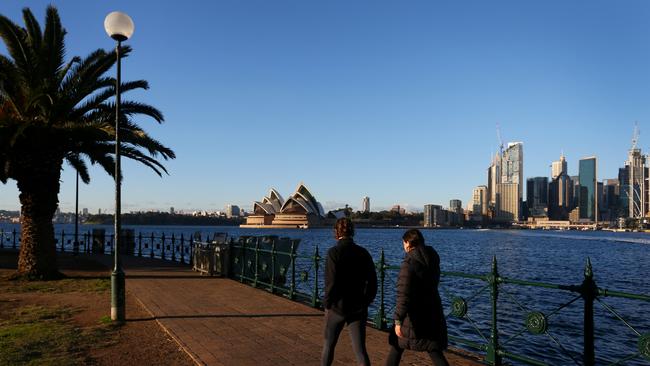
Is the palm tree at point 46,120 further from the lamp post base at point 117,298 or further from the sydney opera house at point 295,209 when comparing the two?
the sydney opera house at point 295,209

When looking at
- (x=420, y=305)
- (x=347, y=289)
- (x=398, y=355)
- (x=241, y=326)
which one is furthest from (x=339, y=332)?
(x=241, y=326)

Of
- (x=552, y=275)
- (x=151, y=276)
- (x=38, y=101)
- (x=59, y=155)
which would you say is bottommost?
(x=552, y=275)

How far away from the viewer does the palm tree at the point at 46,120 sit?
14742mm

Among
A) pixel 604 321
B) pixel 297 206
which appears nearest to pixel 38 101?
pixel 604 321

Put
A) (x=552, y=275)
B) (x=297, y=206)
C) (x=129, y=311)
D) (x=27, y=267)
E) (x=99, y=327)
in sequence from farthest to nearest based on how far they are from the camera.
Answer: (x=297, y=206), (x=552, y=275), (x=27, y=267), (x=129, y=311), (x=99, y=327)

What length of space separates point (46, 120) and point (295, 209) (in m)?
141

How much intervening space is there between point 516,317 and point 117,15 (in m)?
14.7

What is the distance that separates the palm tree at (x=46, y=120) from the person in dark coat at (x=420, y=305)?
39.2ft

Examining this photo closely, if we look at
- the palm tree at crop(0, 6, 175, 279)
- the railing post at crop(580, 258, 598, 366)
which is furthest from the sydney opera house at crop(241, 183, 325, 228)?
the railing post at crop(580, 258, 598, 366)

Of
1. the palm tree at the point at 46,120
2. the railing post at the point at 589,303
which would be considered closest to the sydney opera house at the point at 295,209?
the palm tree at the point at 46,120

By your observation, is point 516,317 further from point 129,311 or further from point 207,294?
point 129,311

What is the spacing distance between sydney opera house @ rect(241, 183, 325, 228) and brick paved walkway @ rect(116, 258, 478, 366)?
130152 millimetres

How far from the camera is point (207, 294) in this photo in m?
12.8

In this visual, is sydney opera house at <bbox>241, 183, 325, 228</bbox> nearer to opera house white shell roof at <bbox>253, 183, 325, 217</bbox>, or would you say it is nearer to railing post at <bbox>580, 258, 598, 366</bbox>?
opera house white shell roof at <bbox>253, 183, 325, 217</bbox>
